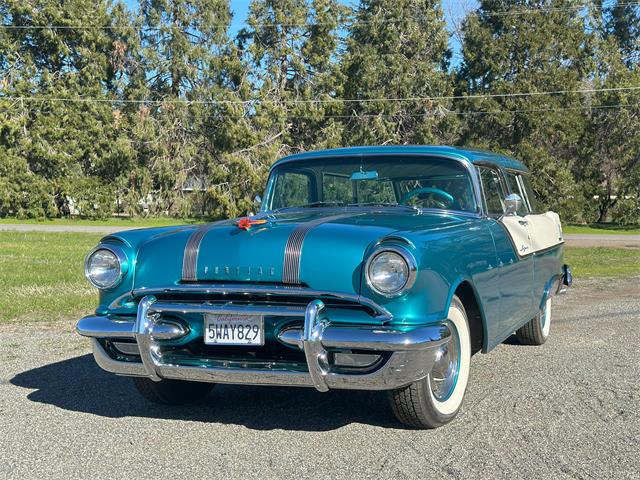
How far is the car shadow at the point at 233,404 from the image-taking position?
424 centimetres

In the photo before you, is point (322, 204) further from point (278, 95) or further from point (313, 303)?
point (278, 95)

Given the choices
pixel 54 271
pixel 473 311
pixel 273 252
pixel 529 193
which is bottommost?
pixel 54 271

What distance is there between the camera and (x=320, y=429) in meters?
4.05

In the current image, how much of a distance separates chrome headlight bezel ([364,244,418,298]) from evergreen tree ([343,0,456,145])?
3337 cm

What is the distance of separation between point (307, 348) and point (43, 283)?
26.7ft

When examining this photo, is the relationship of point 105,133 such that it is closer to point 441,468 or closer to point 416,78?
point 416,78

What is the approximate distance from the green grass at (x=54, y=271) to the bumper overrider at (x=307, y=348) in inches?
178

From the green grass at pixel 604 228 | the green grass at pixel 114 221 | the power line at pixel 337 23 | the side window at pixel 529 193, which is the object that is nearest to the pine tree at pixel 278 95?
the power line at pixel 337 23

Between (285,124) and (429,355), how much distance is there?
34124 millimetres

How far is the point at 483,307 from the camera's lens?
4387mm

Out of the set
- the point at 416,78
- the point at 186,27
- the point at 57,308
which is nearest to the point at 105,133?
the point at 186,27

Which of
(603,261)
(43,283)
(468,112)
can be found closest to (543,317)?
(43,283)

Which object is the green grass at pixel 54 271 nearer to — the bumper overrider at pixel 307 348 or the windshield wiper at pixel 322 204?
the windshield wiper at pixel 322 204

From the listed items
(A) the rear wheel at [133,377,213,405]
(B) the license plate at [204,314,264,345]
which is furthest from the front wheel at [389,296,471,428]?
(A) the rear wheel at [133,377,213,405]
